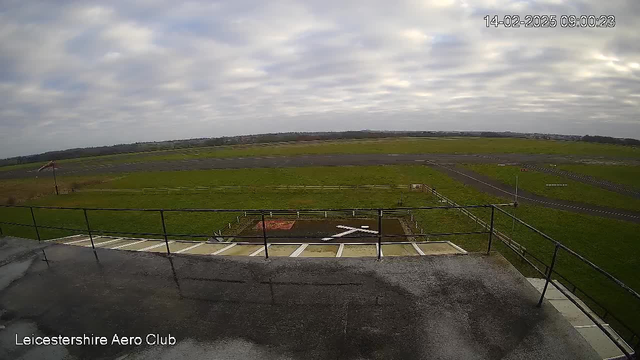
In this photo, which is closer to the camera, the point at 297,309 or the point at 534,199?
the point at 297,309

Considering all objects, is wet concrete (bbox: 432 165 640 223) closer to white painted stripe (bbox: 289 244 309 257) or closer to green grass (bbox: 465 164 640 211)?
green grass (bbox: 465 164 640 211)

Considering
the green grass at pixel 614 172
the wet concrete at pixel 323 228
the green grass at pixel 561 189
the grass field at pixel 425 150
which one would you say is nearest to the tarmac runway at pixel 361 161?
the green grass at pixel 614 172

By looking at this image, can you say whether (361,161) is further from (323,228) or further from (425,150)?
(323,228)

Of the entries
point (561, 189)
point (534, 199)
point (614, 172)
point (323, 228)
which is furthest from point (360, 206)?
point (614, 172)

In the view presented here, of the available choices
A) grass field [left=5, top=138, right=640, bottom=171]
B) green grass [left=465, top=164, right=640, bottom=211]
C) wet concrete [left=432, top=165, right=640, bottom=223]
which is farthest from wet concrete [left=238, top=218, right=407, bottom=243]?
grass field [left=5, top=138, right=640, bottom=171]

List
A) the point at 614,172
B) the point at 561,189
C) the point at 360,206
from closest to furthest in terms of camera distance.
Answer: the point at 360,206, the point at 561,189, the point at 614,172

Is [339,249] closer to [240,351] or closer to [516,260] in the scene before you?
[240,351]

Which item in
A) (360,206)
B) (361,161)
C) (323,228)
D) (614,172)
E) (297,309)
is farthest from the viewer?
(361,161)
